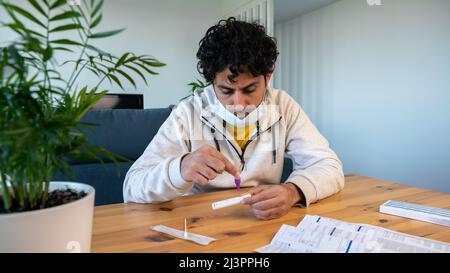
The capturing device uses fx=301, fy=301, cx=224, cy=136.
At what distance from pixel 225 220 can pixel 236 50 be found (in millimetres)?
597

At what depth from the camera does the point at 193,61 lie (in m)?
4.92

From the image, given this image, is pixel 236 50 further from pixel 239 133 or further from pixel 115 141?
pixel 115 141

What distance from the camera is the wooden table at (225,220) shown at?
0.59m

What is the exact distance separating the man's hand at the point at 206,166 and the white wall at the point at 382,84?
293 cm

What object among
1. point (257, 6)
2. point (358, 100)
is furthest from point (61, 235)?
point (257, 6)

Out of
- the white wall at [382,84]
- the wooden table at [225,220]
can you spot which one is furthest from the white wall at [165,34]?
the wooden table at [225,220]

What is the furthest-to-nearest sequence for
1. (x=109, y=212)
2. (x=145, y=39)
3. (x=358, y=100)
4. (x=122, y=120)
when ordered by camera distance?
(x=145, y=39), (x=358, y=100), (x=122, y=120), (x=109, y=212)

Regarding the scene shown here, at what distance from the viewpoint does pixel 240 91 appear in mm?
1074

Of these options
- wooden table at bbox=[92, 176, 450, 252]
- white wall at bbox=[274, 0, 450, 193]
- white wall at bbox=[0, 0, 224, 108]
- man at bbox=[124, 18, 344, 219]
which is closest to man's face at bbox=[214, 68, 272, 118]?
man at bbox=[124, 18, 344, 219]

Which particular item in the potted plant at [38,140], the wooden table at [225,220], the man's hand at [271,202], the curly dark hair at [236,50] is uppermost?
the curly dark hair at [236,50]

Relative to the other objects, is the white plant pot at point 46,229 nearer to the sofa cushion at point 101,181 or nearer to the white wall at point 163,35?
the sofa cushion at point 101,181

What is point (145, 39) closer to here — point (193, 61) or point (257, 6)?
point (193, 61)

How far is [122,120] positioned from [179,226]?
1.08 m

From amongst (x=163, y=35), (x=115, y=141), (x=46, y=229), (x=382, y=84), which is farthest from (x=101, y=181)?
(x=163, y=35)
